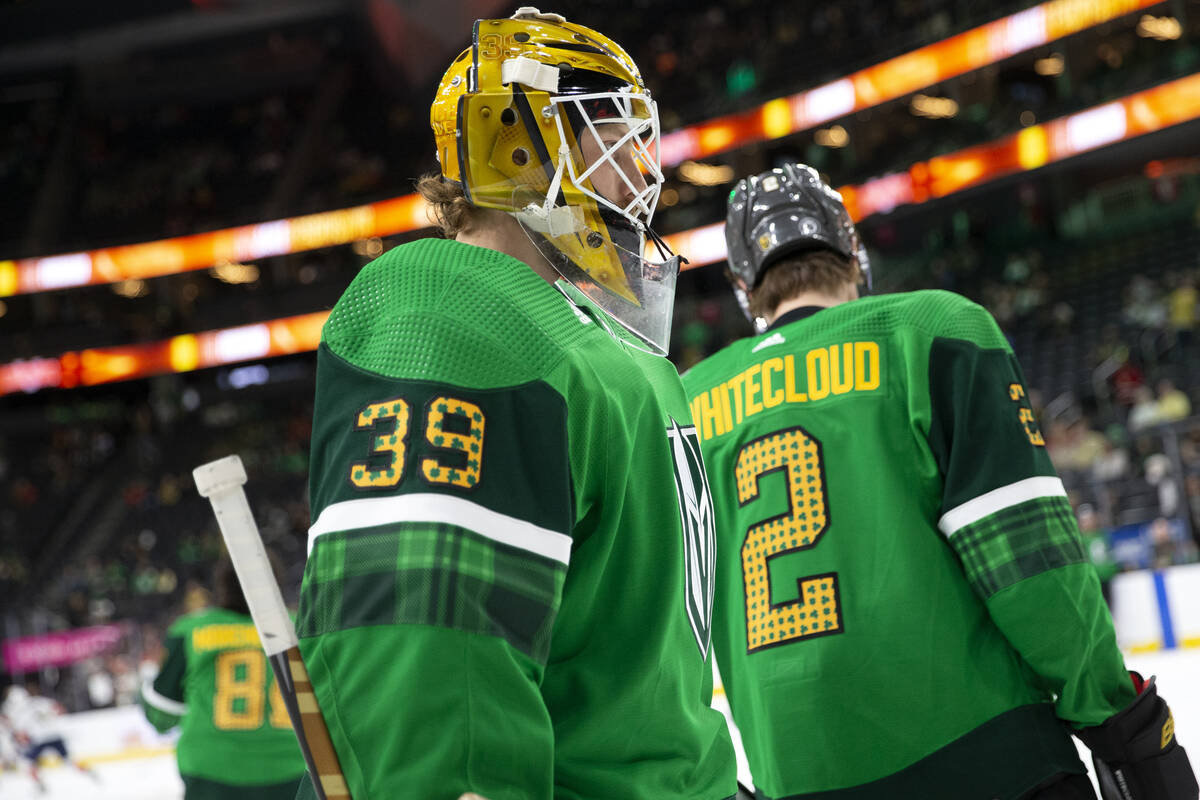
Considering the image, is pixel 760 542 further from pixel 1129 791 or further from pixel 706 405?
pixel 1129 791

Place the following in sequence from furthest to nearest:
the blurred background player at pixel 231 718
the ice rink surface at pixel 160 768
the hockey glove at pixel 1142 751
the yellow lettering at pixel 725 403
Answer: the blurred background player at pixel 231 718
the ice rink surface at pixel 160 768
the yellow lettering at pixel 725 403
the hockey glove at pixel 1142 751

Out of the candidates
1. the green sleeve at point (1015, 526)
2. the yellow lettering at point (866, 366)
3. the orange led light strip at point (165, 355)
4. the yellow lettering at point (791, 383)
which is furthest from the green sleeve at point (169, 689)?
the orange led light strip at point (165, 355)

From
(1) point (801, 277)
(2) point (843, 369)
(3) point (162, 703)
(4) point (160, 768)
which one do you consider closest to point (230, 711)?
(3) point (162, 703)

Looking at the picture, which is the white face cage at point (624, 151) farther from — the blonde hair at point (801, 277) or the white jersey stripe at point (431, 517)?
the blonde hair at point (801, 277)

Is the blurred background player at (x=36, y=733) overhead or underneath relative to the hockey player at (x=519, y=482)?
underneath

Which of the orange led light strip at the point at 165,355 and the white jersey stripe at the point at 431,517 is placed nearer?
the white jersey stripe at the point at 431,517

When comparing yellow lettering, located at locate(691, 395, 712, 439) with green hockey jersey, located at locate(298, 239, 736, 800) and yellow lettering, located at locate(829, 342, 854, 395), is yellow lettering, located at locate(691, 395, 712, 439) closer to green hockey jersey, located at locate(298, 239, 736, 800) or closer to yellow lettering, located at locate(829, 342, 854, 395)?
yellow lettering, located at locate(829, 342, 854, 395)

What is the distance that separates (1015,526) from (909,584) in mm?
201

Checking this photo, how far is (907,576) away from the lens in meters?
2.00

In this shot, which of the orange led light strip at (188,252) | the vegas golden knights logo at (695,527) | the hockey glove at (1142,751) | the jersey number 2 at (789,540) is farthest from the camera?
the orange led light strip at (188,252)

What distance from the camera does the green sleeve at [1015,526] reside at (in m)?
1.87

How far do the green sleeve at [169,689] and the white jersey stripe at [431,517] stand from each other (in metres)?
3.91

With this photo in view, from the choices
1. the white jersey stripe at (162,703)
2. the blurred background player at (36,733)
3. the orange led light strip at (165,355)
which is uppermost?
the orange led light strip at (165,355)

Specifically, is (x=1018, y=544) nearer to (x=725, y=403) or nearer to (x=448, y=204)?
(x=725, y=403)
